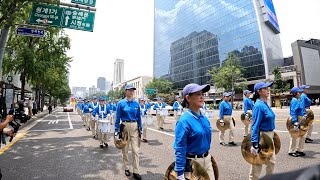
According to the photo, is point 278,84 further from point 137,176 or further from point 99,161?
point 137,176

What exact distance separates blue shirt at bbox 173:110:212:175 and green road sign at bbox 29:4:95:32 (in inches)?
423

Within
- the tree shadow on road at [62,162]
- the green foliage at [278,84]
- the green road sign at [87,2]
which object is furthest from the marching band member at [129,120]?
the green foliage at [278,84]

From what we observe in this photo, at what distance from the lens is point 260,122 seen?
4598mm

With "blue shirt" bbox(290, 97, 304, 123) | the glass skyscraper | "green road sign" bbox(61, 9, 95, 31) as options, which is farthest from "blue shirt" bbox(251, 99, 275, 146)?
the glass skyscraper

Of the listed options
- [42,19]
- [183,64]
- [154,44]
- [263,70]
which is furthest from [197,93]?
[154,44]

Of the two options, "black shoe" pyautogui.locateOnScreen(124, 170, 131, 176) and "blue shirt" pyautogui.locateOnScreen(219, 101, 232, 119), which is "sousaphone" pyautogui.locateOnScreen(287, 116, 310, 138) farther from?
"black shoe" pyautogui.locateOnScreen(124, 170, 131, 176)

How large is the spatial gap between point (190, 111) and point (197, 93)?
0.24 metres

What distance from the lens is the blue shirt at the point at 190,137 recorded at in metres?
2.92

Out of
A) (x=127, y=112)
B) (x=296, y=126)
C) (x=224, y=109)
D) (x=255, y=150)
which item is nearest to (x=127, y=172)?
(x=127, y=112)

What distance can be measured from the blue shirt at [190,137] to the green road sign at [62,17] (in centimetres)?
1074

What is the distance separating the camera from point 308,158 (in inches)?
279

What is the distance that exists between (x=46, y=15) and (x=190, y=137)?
1116 cm

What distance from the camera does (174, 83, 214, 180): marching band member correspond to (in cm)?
294

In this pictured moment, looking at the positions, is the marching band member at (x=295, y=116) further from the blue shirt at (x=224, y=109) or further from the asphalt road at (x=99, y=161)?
the blue shirt at (x=224, y=109)
